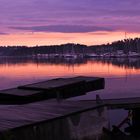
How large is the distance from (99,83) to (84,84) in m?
1.64

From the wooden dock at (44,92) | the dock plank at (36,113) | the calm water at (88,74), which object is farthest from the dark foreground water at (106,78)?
the dock plank at (36,113)

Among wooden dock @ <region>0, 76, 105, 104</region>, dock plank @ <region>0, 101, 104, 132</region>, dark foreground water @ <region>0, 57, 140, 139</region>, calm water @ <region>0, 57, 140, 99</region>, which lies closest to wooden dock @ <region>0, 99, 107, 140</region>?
dock plank @ <region>0, 101, 104, 132</region>

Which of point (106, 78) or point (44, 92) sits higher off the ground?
point (44, 92)

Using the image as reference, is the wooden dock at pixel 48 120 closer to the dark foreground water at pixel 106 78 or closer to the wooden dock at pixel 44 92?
the wooden dock at pixel 44 92

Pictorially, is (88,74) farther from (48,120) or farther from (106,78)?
(48,120)

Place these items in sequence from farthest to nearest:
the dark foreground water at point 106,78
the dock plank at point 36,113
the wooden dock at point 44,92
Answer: the dark foreground water at point 106,78
the wooden dock at point 44,92
the dock plank at point 36,113

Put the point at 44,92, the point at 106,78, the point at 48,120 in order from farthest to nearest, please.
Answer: the point at 106,78 → the point at 44,92 → the point at 48,120

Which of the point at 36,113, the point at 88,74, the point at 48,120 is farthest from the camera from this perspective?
the point at 88,74

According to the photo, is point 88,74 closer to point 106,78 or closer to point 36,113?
point 106,78

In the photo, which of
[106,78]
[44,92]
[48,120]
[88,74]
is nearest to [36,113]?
[48,120]

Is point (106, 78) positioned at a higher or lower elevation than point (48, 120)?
lower

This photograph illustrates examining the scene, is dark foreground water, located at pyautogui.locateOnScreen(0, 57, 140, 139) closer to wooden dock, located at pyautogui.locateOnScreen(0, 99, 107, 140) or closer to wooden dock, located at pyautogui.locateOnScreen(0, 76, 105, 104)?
wooden dock, located at pyautogui.locateOnScreen(0, 76, 105, 104)

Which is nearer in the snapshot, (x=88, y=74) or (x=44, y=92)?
(x=44, y=92)

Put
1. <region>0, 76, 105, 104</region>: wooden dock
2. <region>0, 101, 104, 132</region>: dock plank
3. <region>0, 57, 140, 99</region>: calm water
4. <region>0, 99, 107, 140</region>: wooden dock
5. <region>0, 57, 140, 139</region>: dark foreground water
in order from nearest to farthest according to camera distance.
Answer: <region>0, 99, 107, 140</region>: wooden dock
<region>0, 101, 104, 132</region>: dock plank
<region>0, 76, 105, 104</region>: wooden dock
<region>0, 57, 140, 139</region>: dark foreground water
<region>0, 57, 140, 99</region>: calm water
